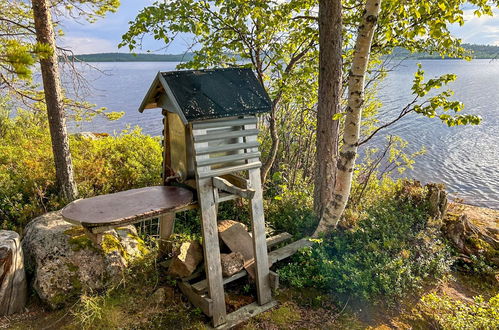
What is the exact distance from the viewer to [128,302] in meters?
4.42

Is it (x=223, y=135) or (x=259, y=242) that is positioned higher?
(x=223, y=135)

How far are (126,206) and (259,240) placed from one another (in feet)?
5.81

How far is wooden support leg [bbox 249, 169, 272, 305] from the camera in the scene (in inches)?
173

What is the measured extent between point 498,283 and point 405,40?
4568 mm

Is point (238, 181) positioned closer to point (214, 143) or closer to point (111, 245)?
point (214, 143)

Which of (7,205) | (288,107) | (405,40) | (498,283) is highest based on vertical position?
(405,40)

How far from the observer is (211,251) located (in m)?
4.09

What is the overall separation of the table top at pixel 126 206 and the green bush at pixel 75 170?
107 inches

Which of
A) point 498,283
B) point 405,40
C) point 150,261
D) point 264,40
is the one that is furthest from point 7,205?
point 498,283

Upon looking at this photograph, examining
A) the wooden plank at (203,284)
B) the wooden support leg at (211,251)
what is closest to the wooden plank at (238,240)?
the wooden plank at (203,284)

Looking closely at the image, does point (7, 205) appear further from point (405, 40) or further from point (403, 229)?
point (405, 40)

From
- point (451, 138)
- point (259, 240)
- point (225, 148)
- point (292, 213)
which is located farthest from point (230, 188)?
point (451, 138)

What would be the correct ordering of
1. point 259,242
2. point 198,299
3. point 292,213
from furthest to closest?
point 292,213, point 259,242, point 198,299

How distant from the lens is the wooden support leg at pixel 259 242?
173 inches
